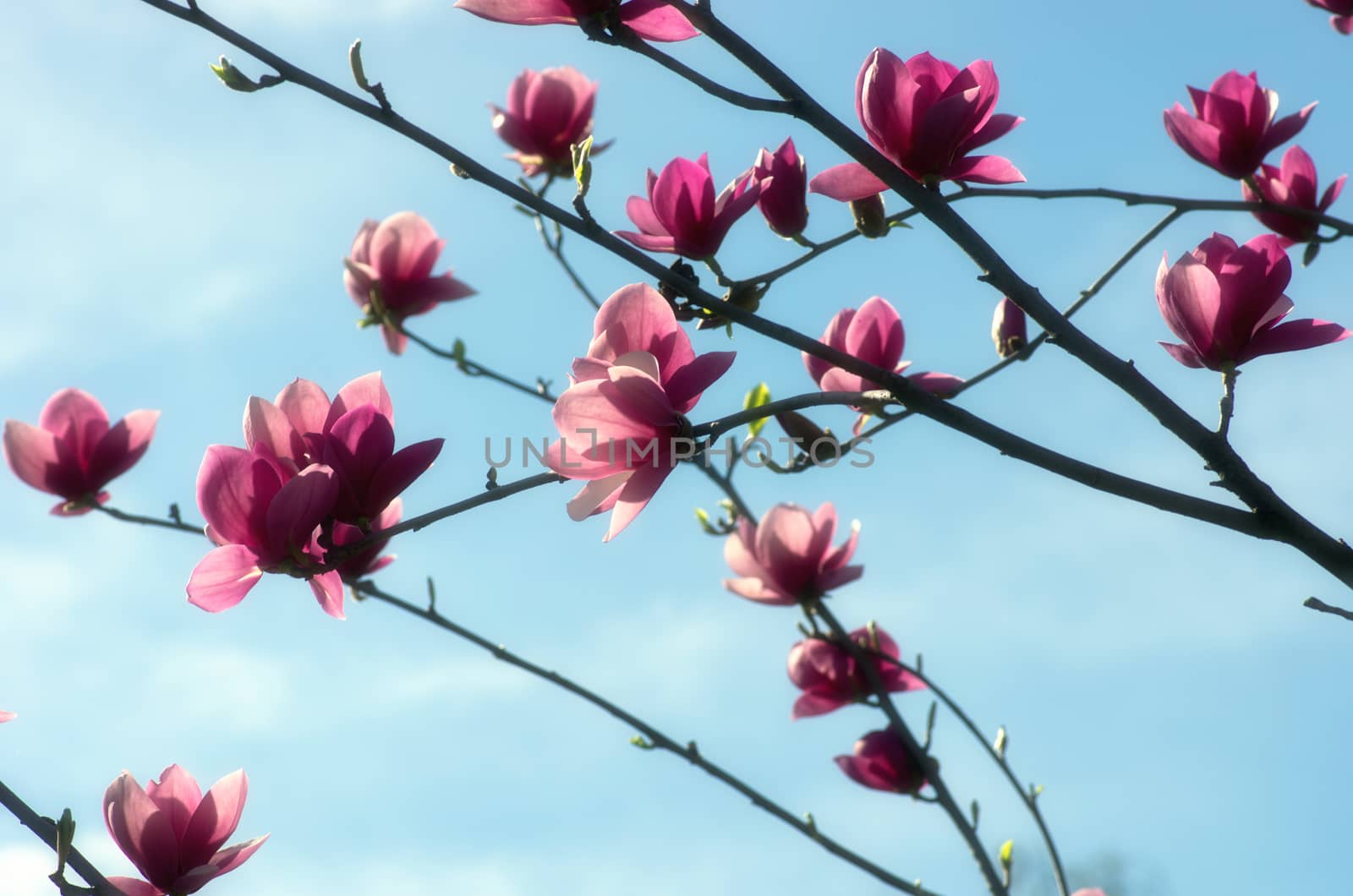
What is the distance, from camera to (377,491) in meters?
0.73

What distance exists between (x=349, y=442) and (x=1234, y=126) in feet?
3.01

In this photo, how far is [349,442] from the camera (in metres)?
0.73

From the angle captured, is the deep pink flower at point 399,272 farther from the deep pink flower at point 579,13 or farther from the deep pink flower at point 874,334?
the deep pink flower at point 579,13

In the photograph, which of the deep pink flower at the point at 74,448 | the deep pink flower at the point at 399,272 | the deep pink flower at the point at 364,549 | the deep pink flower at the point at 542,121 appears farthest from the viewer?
the deep pink flower at the point at 399,272

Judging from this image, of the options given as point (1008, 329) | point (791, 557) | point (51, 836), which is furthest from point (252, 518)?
point (791, 557)

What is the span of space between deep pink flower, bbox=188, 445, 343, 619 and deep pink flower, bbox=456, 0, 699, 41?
33cm

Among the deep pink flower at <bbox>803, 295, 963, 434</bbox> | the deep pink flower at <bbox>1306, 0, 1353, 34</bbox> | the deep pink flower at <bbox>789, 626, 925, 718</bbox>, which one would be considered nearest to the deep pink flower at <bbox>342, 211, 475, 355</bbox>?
the deep pink flower at <bbox>789, 626, 925, 718</bbox>

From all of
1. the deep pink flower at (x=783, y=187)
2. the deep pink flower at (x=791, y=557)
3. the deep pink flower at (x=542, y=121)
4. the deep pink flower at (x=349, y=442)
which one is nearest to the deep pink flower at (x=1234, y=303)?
the deep pink flower at (x=783, y=187)

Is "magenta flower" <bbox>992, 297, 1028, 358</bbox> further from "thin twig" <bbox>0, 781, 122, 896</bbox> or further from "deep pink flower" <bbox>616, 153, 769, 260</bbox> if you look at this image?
"thin twig" <bbox>0, 781, 122, 896</bbox>

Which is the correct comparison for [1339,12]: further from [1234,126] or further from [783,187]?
[783,187]

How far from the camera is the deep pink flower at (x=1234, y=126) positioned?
108 centimetres

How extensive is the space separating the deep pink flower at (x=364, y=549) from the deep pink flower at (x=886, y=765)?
2.24ft

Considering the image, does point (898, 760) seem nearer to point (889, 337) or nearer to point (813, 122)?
point (889, 337)

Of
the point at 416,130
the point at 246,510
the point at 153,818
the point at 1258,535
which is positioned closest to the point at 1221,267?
the point at 1258,535
